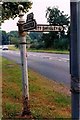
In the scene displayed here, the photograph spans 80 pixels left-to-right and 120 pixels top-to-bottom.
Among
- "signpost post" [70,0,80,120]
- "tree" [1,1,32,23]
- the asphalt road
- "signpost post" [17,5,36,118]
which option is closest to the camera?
"signpost post" [70,0,80,120]

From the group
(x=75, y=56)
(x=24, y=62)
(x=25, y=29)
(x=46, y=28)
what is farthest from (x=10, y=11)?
(x=75, y=56)

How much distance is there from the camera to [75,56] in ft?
5.79

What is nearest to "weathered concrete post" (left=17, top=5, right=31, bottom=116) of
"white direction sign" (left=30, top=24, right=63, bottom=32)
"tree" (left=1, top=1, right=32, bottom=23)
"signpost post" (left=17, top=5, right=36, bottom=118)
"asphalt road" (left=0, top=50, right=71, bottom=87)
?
"signpost post" (left=17, top=5, right=36, bottom=118)

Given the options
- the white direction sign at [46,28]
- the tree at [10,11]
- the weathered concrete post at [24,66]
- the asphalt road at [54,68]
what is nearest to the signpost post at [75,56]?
the white direction sign at [46,28]

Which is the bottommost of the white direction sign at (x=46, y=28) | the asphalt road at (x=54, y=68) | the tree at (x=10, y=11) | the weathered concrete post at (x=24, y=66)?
the asphalt road at (x=54, y=68)

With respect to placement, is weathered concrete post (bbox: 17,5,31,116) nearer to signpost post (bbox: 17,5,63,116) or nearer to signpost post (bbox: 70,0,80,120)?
signpost post (bbox: 17,5,63,116)

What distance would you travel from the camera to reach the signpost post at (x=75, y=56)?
1756 millimetres

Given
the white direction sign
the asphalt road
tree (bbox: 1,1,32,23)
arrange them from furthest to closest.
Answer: the asphalt road < tree (bbox: 1,1,32,23) < the white direction sign

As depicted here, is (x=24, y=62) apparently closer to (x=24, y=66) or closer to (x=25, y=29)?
(x=24, y=66)

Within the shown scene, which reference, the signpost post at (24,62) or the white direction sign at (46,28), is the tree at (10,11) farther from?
the white direction sign at (46,28)

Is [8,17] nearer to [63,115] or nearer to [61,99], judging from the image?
[61,99]

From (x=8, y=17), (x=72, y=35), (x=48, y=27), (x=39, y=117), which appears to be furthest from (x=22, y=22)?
(x=8, y=17)

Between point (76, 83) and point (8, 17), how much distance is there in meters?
5.05

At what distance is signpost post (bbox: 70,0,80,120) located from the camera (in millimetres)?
1756
